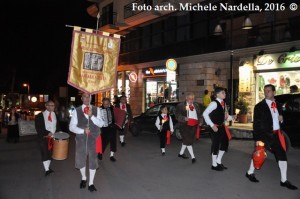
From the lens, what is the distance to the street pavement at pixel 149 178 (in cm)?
622

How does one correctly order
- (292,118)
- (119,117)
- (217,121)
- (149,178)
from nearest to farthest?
1. (149,178)
2. (217,121)
3. (292,118)
4. (119,117)

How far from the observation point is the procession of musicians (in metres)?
6.40

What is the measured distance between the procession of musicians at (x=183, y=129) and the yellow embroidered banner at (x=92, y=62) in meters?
0.31

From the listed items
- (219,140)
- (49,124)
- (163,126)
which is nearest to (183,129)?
(163,126)

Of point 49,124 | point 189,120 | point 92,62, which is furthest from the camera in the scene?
point 189,120

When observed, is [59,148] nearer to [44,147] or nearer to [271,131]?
[44,147]

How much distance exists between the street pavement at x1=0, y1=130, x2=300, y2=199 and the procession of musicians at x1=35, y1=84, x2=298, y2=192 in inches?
11.4

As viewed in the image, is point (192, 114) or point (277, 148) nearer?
point (277, 148)

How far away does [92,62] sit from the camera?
6684 mm

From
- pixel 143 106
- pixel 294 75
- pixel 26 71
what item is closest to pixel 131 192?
pixel 294 75

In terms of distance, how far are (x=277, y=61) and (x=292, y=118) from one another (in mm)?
7171

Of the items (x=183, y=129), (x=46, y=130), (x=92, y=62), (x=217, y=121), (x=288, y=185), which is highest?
(x=92, y=62)

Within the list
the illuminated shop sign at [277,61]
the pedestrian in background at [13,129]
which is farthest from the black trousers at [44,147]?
the illuminated shop sign at [277,61]

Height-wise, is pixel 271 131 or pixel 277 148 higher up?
pixel 271 131
